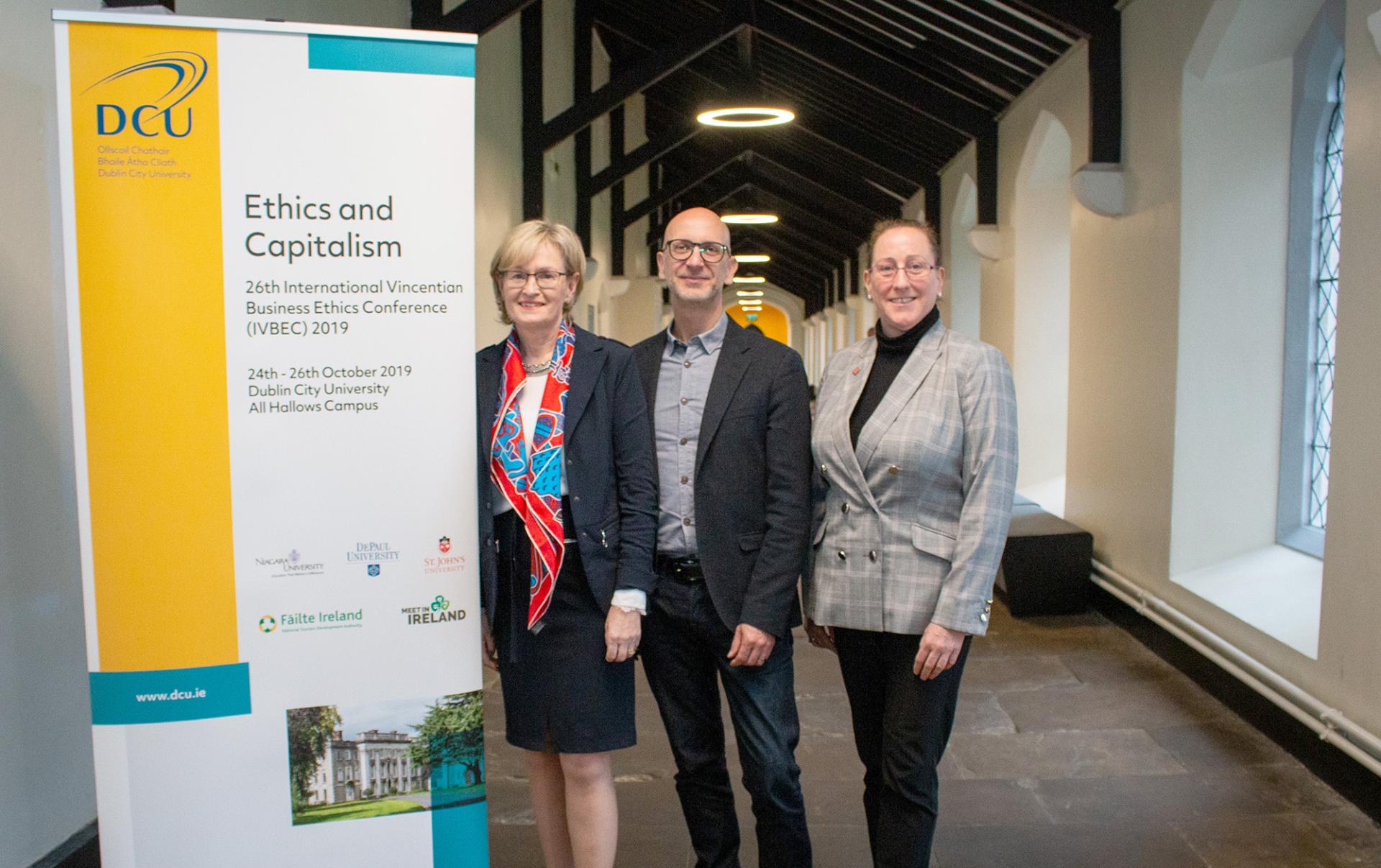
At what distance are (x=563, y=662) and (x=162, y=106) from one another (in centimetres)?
128

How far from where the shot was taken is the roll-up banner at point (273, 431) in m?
2.11

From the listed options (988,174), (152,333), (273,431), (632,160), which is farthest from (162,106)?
(632,160)

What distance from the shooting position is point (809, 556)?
8.07ft

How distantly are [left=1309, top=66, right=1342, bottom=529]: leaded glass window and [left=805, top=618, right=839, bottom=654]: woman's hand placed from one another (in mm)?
3291

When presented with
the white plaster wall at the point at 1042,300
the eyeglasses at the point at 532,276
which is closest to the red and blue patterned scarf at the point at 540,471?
the eyeglasses at the point at 532,276

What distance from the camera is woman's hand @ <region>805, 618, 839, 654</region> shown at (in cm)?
249

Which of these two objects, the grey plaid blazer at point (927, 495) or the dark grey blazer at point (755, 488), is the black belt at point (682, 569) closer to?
the dark grey blazer at point (755, 488)

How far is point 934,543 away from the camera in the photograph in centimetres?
227

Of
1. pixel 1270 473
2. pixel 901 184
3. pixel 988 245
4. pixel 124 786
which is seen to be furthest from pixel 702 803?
pixel 901 184

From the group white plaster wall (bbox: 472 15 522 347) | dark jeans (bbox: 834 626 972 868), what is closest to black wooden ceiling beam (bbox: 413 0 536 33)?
white plaster wall (bbox: 472 15 522 347)

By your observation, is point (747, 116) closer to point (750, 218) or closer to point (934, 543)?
point (750, 218)

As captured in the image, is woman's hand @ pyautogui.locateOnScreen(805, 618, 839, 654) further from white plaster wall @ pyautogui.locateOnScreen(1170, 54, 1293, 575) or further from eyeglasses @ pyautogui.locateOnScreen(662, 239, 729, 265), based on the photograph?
white plaster wall @ pyautogui.locateOnScreen(1170, 54, 1293, 575)

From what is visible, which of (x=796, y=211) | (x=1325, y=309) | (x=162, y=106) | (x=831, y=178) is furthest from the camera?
(x=796, y=211)

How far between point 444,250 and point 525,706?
915 mm
